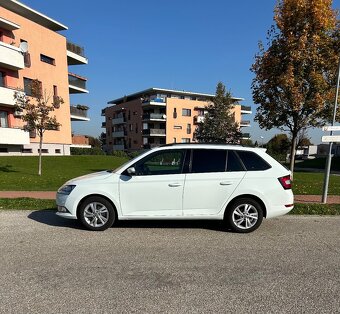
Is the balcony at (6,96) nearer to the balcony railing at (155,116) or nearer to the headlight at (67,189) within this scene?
the headlight at (67,189)

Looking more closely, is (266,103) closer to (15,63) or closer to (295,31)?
(295,31)

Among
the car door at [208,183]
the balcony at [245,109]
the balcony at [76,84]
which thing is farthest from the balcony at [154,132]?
the car door at [208,183]

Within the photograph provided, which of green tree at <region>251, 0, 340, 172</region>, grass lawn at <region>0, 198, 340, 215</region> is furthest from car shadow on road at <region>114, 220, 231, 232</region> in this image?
green tree at <region>251, 0, 340, 172</region>

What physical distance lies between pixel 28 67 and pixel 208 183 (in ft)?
96.1

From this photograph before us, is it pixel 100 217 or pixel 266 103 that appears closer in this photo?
pixel 100 217

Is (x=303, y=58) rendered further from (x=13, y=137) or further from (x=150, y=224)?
(x=13, y=137)

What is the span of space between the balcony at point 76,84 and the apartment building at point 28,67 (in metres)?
0.21

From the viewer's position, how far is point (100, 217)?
19.5 ft

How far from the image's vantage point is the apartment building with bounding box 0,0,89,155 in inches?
1026

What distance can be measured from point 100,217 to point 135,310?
9.91ft

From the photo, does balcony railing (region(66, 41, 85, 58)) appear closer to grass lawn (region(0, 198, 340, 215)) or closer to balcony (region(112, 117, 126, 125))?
balcony (region(112, 117, 126, 125))

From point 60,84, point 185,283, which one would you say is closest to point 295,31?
point 185,283

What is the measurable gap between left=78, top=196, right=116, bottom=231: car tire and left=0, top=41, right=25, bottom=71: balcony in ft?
79.4

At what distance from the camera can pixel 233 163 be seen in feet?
19.7
